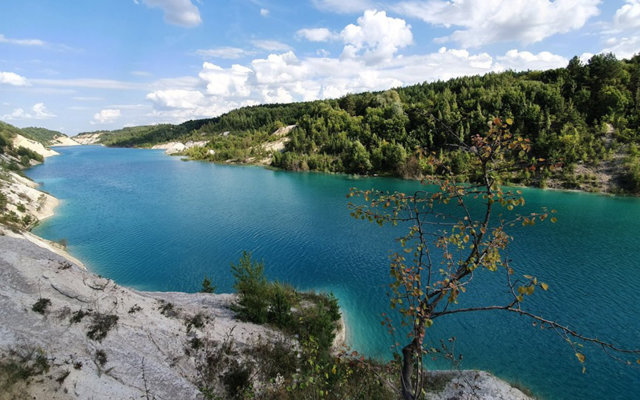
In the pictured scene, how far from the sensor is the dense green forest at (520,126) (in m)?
55.8

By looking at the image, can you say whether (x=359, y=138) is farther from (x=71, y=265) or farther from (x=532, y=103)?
(x=71, y=265)

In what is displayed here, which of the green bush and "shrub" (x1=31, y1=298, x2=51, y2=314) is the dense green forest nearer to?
the green bush

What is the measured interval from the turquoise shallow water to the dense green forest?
471 inches

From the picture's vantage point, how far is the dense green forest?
5578 centimetres

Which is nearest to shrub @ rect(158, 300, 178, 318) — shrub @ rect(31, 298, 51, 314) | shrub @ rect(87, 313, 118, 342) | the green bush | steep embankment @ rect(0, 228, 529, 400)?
steep embankment @ rect(0, 228, 529, 400)

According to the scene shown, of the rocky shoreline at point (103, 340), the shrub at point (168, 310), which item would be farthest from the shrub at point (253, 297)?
the shrub at point (168, 310)

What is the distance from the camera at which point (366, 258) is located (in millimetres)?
26391

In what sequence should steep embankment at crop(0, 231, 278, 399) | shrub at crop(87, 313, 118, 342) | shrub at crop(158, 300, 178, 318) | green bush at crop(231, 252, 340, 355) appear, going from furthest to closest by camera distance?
green bush at crop(231, 252, 340, 355) → shrub at crop(158, 300, 178, 318) → shrub at crop(87, 313, 118, 342) → steep embankment at crop(0, 231, 278, 399)

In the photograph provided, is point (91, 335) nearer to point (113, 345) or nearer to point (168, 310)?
point (113, 345)

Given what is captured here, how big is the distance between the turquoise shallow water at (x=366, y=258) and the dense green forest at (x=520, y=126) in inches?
471

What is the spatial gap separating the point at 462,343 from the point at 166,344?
1449 cm

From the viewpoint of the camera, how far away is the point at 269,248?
94.1ft

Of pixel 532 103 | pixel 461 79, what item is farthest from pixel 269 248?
pixel 461 79

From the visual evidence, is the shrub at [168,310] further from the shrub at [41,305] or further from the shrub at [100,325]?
the shrub at [41,305]
